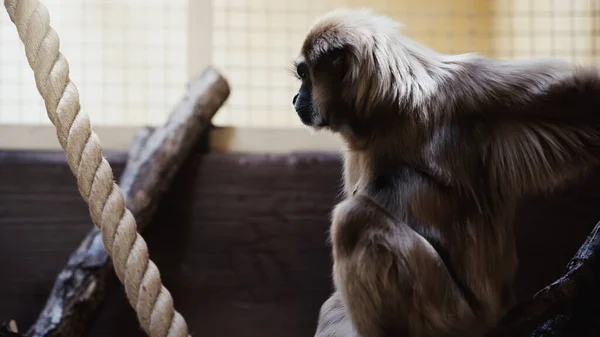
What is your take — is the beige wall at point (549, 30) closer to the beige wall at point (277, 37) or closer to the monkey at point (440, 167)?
the beige wall at point (277, 37)

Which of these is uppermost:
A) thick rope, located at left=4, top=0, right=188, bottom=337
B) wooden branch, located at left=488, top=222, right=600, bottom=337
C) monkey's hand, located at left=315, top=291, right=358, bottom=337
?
thick rope, located at left=4, top=0, right=188, bottom=337

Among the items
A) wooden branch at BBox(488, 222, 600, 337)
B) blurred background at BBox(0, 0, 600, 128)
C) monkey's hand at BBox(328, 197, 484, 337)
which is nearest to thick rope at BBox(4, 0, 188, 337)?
monkey's hand at BBox(328, 197, 484, 337)

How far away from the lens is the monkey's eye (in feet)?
7.87

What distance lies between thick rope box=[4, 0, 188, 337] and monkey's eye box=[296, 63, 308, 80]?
817mm

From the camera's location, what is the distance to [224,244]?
124 inches

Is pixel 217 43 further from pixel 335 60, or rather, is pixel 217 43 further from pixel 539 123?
pixel 539 123

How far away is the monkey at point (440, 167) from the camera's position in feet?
6.72

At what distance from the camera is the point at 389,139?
7.29 feet

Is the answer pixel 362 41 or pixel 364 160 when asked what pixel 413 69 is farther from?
pixel 364 160

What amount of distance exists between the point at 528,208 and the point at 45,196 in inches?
84.9

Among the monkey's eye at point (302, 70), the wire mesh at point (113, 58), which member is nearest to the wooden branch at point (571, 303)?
the monkey's eye at point (302, 70)

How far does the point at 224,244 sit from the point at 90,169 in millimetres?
1377

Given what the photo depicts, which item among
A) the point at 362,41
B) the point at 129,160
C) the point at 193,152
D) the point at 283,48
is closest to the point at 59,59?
the point at 362,41

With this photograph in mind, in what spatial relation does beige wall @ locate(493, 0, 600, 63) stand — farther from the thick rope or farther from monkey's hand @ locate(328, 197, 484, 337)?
the thick rope
